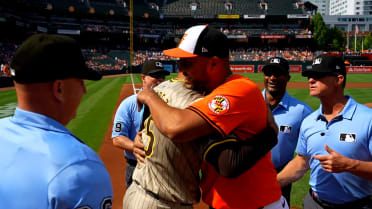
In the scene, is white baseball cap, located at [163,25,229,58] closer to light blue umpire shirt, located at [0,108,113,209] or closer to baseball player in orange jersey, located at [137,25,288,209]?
baseball player in orange jersey, located at [137,25,288,209]

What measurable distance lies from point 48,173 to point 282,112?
390 centimetres

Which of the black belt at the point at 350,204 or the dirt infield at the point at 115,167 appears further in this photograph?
→ the dirt infield at the point at 115,167

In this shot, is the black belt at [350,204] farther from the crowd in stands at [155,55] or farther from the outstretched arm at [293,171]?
the crowd in stands at [155,55]

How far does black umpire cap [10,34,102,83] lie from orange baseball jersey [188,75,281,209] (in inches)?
34.0

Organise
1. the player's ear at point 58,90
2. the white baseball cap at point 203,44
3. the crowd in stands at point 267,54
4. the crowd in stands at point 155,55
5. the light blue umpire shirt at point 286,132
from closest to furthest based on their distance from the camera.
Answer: the player's ear at point 58,90 < the white baseball cap at point 203,44 < the light blue umpire shirt at point 286,132 < the crowd in stands at point 155,55 < the crowd in stands at point 267,54

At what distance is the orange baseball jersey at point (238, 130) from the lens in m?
2.04

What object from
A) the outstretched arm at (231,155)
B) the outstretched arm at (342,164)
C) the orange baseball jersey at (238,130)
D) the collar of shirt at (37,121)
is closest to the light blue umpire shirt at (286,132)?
the outstretched arm at (342,164)

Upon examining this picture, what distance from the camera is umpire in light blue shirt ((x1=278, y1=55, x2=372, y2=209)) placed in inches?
121

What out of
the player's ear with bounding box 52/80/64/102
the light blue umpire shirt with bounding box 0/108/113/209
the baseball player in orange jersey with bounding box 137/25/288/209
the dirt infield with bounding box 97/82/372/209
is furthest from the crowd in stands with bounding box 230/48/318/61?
the light blue umpire shirt with bounding box 0/108/113/209

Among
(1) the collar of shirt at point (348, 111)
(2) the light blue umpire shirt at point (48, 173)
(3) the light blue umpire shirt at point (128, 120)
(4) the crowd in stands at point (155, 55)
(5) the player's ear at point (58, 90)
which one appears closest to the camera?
(2) the light blue umpire shirt at point (48, 173)

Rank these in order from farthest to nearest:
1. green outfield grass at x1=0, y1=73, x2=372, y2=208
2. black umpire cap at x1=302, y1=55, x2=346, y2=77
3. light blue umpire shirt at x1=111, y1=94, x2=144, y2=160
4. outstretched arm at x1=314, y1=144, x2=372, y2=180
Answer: green outfield grass at x1=0, y1=73, x2=372, y2=208, light blue umpire shirt at x1=111, y1=94, x2=144, y2=160, black umpire cap at x1=302, y1=55, x2=346, y2=77, outstretched arm at x1=314, y1=144, x2=372, y2=180

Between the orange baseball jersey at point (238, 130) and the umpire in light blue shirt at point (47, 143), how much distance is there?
0.82 m

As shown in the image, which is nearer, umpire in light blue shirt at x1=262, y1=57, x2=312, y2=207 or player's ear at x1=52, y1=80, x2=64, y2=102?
player's ear at x1=52, y1=80, x2=64, y2=102

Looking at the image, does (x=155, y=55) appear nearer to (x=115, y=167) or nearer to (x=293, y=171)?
(x=115, y=167)
